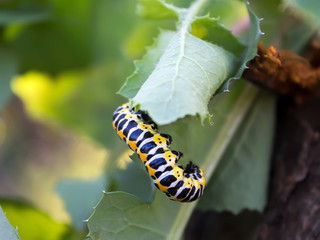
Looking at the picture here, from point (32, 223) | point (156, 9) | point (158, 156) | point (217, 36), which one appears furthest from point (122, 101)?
point (158, 156)

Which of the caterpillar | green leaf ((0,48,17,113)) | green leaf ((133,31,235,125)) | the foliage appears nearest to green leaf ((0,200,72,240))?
the foliage

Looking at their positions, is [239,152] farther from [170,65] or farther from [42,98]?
[42,98]

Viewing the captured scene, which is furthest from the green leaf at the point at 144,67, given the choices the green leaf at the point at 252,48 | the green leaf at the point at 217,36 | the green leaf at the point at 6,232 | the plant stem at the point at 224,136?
the green leaf at the point at 6,232

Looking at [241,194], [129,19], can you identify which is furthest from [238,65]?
[129,19]

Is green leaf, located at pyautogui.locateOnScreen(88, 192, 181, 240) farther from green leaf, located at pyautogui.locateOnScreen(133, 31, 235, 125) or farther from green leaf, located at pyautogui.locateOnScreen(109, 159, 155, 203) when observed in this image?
green leaf, located at pyautogui.locateOnScreen(133, 31, 235, 125)

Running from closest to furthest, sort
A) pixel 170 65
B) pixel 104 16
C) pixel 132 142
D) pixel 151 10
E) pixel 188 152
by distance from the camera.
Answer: pixel 170 65 < pixel 132 142 < pixel 188 152 < pixel 151 10 < pixel 104 16
